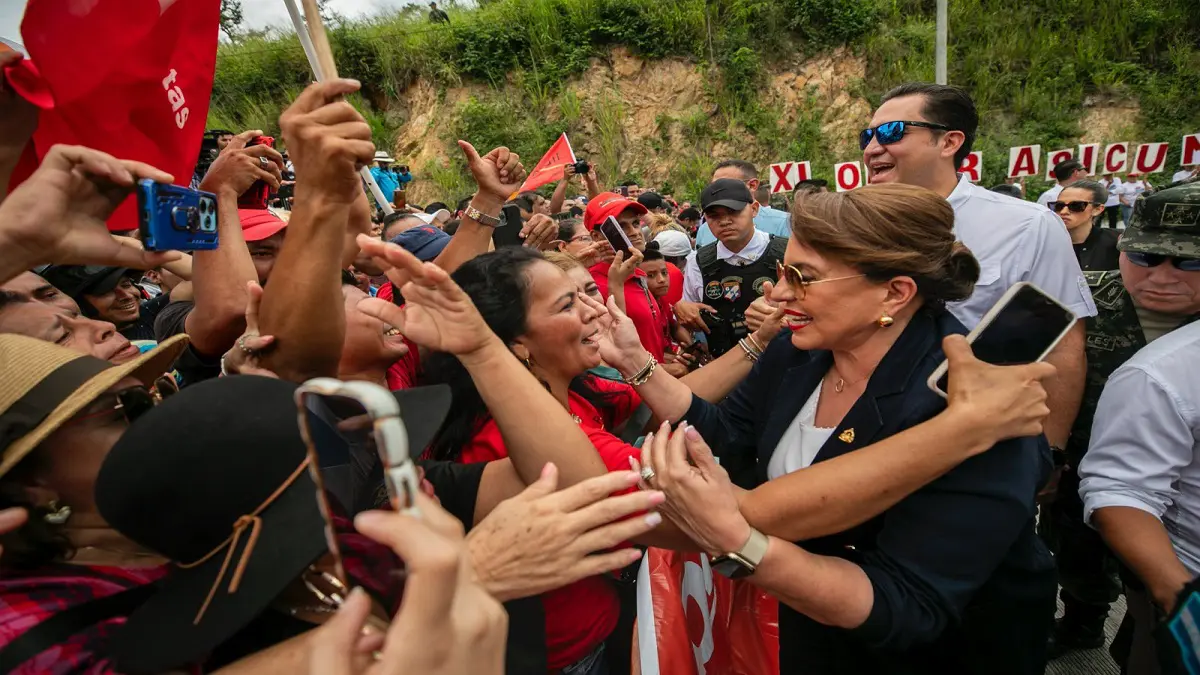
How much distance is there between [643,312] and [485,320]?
5.77 ft

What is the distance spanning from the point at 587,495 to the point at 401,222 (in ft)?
12.4

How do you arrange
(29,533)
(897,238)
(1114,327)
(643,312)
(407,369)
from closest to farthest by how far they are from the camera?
1. (29,533)
2. (897,238)
3. (1114,327)
4. (407,369)
5. (643,312)

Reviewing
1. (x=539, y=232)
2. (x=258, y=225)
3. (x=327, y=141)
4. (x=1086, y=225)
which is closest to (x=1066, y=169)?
(x=1086, y=225)

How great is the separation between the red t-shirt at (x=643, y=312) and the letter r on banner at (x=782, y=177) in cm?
585

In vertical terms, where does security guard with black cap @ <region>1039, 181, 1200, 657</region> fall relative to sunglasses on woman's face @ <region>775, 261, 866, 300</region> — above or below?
below

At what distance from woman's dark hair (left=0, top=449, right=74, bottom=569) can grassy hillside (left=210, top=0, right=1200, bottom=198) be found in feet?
53.6

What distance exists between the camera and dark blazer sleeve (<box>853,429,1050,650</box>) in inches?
53.4

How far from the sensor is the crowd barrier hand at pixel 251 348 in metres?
1.66

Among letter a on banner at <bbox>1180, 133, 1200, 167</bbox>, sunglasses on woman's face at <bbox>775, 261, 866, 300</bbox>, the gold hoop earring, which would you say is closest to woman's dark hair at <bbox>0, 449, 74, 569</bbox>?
the gold hoop earring

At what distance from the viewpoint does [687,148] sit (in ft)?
56.6

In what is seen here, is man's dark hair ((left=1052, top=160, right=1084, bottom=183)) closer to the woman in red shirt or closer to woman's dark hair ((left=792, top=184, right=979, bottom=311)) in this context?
woman's dark hair ((left=792, top=184, right=979, bottom=311))

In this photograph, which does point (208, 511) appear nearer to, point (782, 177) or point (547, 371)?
point (547, 371)

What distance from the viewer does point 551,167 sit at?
487cm

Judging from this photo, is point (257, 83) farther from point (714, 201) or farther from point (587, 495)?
point (587, 495)
